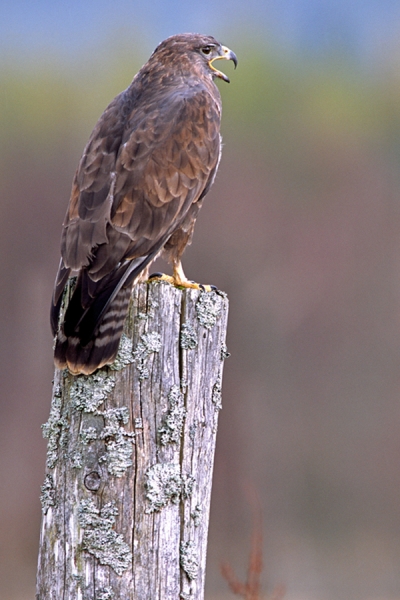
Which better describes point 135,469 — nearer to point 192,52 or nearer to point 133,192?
point 133,192

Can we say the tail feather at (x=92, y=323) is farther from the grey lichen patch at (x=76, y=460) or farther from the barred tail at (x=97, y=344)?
the grey lichen patch at (x=76, y=460)

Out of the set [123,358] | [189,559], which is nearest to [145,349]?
[123,358]

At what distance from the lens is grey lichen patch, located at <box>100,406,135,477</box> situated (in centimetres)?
238

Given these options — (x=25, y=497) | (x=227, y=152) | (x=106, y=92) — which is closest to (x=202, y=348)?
(x=25, y=497)

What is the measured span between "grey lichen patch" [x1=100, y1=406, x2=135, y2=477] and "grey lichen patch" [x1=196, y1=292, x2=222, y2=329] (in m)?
0.40

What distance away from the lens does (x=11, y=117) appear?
41.4 feet

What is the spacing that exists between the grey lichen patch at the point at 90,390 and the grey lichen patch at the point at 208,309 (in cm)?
36

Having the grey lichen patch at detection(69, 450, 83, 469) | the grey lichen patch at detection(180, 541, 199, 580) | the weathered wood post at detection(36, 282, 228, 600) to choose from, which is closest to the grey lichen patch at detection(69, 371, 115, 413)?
the weathered wood post at detection(36, 282, 228, 600)

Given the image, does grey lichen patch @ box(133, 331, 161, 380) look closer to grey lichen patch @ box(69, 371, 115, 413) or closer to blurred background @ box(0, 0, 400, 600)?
grey lichen patch @ box(69, 371, 115, 413)

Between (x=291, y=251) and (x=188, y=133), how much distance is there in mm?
7110

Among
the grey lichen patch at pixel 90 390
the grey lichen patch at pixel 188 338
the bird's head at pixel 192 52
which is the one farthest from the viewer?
the bird's head at pixel 192 52

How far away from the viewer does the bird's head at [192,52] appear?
397 cm

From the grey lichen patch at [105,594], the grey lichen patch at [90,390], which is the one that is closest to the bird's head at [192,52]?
the grey lichen patch at [90,390]

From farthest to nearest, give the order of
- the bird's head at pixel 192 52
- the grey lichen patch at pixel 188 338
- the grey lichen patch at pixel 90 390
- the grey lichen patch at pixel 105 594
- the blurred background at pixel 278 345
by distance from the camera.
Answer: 1. the blurred background at pixel 278 345
2. the bird's head at pixel 192 52
3. the grey lichen patch at pixel 188 338
4. the grey lichen patch at pixel 90 390
5. the grey lichen patch at pixel 105 594
